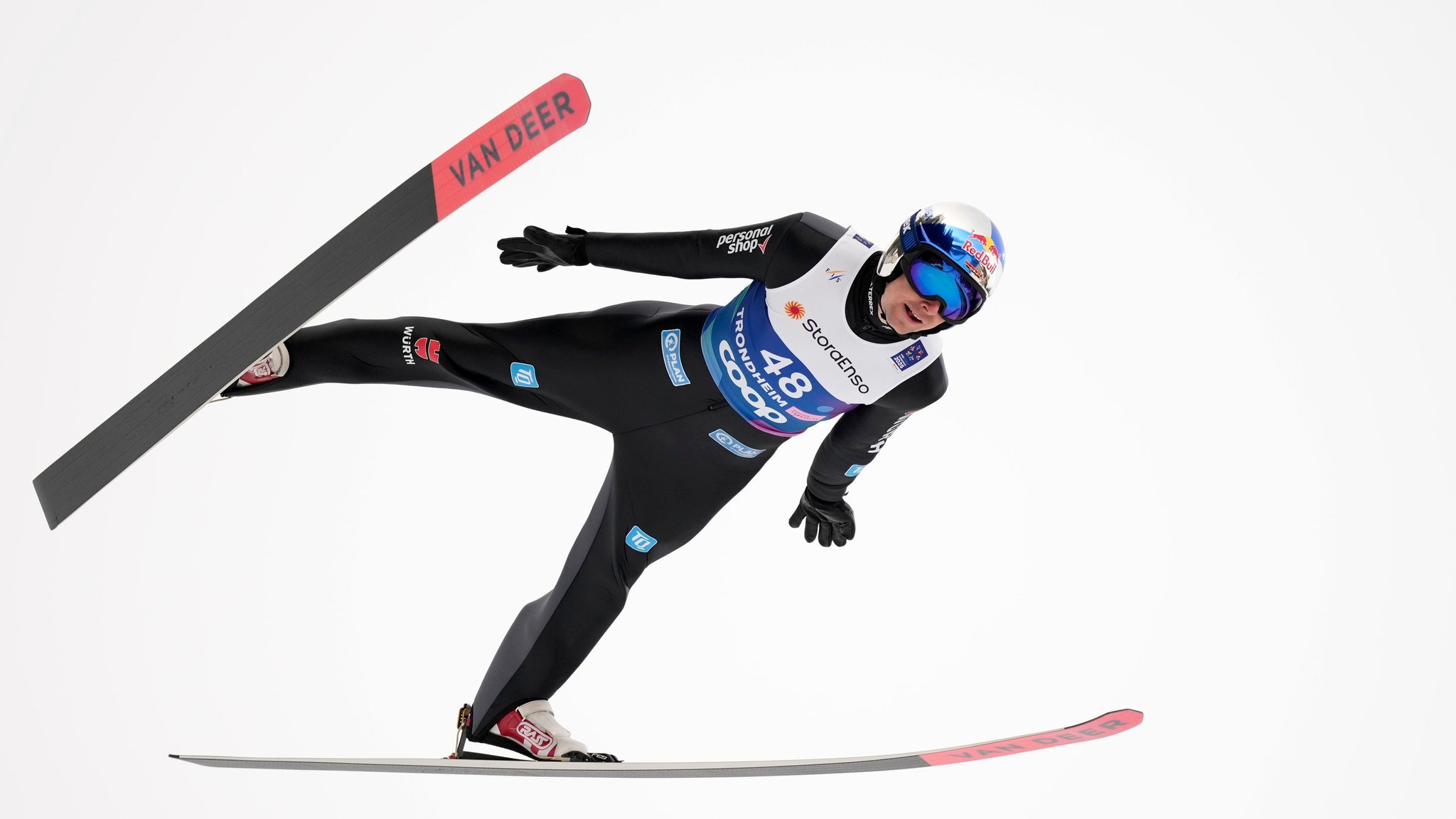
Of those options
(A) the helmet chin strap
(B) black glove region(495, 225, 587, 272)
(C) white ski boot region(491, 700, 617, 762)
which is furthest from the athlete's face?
(C) white ski boot region(491, 700, 617, 762)

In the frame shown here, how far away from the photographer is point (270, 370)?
Answer: 2844mm

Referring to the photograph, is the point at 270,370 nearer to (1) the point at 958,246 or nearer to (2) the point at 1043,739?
(1) the point at 958,246

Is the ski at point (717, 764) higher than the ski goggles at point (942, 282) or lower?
lower

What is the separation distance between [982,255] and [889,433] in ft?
2.13

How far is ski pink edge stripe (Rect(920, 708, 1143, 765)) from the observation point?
9.72 feet

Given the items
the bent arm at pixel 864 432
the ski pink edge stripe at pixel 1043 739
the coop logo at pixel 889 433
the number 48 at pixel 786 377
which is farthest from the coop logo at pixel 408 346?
the ski pink edge stripe at pixel 1043 739

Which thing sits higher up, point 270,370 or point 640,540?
point 270,370

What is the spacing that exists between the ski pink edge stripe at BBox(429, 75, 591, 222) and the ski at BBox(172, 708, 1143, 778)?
1.51m

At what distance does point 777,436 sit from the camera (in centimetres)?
298

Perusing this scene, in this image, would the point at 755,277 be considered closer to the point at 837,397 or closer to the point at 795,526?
the point at 837,397

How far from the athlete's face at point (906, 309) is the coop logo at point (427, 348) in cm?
110

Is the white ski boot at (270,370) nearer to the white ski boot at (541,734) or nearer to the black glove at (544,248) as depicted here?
the black glove at (544,248)

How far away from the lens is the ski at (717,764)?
9.80 feet

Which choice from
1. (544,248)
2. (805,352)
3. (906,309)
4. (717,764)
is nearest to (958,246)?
(906,309)
